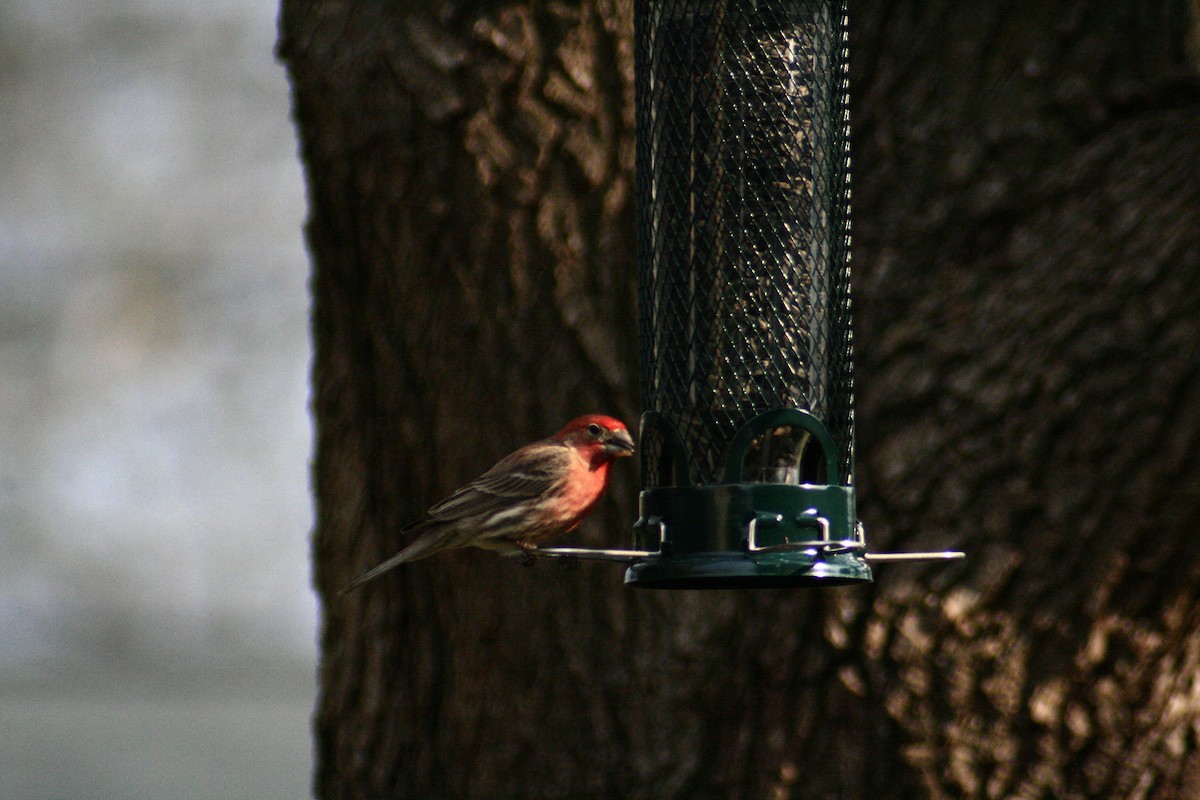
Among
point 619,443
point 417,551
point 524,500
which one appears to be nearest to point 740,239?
point 619,443

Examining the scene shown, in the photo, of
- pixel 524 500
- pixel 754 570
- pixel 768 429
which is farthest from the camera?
pixel 524 500

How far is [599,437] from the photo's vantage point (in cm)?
522

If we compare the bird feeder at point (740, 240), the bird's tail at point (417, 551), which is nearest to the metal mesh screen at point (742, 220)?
the bird feeder at point (740, 240)

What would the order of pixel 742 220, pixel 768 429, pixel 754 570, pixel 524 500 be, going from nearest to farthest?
pixel 754 570, pixel 768 429, pixel 742 220, pixel 524 500

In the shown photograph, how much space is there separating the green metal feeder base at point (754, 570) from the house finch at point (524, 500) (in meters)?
0.77

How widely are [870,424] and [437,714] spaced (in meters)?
1.83

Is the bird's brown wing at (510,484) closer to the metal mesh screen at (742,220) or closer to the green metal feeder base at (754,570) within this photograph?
the metal mesh screen at (742,220)

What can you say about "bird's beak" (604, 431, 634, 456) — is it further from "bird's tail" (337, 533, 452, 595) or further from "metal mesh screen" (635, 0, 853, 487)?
"bird's tail" (337, 533, 452, 595)

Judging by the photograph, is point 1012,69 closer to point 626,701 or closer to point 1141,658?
point 1141,658

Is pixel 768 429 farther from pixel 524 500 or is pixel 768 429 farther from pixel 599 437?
pixel 524 500

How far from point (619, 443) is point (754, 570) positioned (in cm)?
94

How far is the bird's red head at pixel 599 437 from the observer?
5.20 meters

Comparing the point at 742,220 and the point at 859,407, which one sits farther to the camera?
the point at 859,407

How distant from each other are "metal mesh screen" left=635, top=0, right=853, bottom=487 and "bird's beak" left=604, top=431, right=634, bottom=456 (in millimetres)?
132
